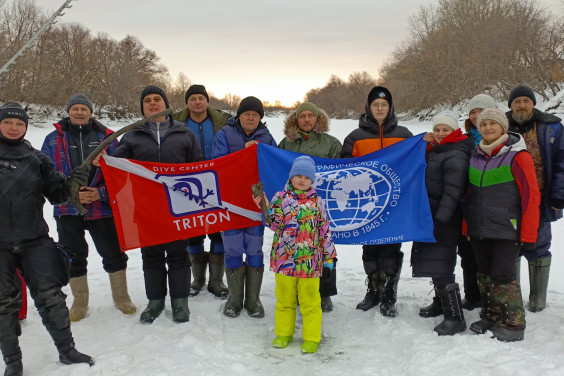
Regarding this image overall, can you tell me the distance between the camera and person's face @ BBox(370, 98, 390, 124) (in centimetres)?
478

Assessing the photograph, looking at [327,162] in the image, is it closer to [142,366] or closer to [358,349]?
[358,349]

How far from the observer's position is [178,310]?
15.3ft

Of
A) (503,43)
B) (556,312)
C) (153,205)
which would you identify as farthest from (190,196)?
(503,43)

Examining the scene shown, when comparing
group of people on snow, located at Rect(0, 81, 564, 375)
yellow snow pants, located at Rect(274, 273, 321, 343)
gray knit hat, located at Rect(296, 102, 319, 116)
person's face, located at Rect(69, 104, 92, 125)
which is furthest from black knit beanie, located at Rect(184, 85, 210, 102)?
yellow snow pants, located at Rect(274, 273, 321, 343)

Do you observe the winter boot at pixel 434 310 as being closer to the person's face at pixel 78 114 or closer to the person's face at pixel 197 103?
the person's face at pixel 197 103

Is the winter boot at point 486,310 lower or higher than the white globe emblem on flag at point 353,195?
lower

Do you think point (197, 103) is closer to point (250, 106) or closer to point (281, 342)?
point (250, 106)

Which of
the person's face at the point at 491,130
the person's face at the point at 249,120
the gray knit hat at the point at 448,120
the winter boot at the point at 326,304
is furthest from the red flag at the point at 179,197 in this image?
the person's face at the point at 491,130

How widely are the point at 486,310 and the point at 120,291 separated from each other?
13.2ft

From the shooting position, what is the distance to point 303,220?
4.01 meters

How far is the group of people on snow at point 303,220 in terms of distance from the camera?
3.68 metres

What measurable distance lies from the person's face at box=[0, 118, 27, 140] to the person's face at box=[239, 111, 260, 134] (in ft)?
7.35

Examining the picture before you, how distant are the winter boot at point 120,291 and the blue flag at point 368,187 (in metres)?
1.98

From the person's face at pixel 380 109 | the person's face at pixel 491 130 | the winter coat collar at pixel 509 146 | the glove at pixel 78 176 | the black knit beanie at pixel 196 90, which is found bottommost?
the glove at pixel 78 176
